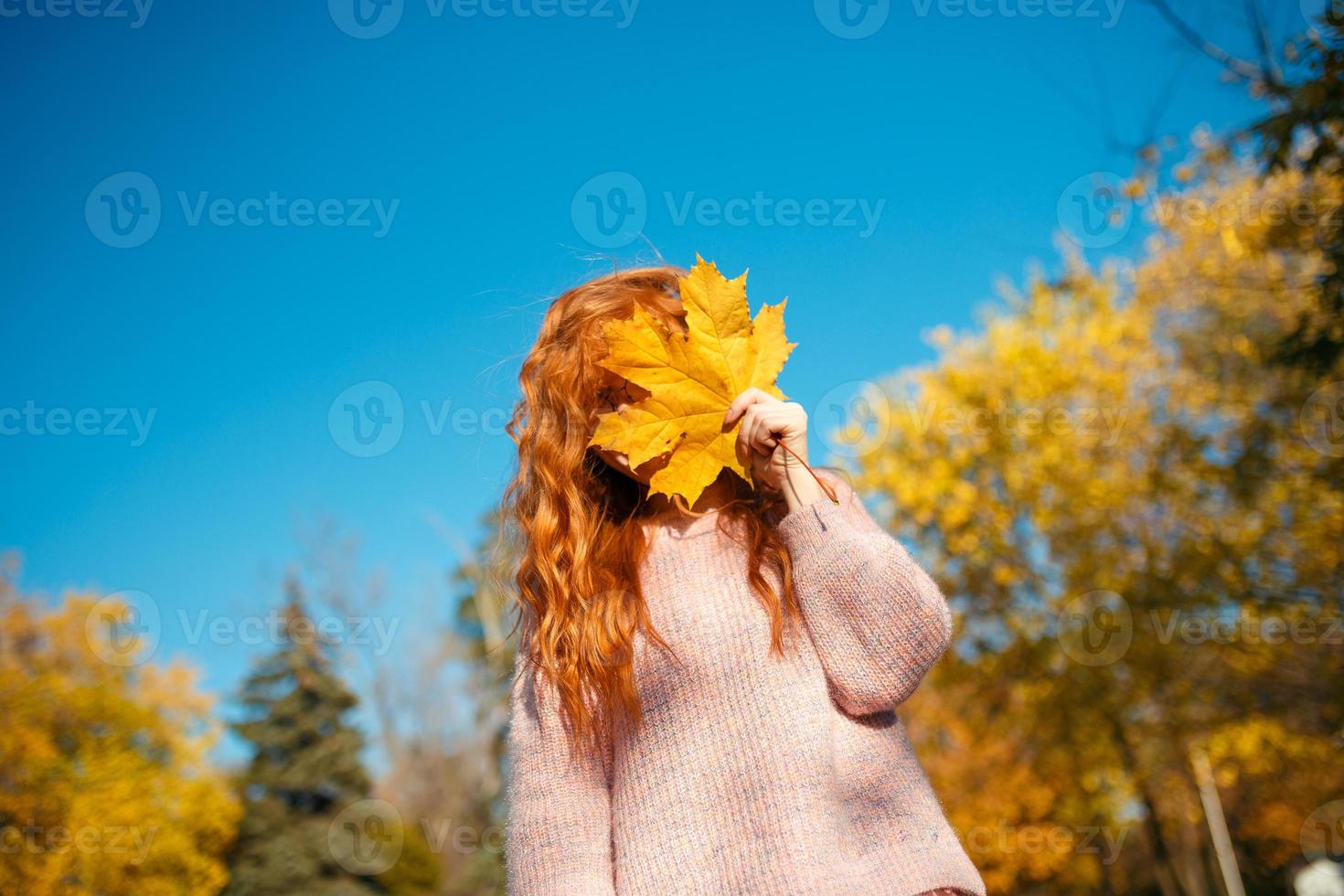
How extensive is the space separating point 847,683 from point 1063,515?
13837mm

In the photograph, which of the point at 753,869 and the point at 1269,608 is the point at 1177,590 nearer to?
the point at 1269,608

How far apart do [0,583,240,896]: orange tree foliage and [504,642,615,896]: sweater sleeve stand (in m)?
16.9

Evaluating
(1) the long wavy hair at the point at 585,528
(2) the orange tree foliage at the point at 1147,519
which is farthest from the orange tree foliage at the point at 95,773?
(1) the long wavy hair at the point at 585,528

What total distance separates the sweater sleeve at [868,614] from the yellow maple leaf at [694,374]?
10.8 inches

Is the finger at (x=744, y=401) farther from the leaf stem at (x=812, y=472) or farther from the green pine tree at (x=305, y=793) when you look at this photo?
the green pine tree at (x=305, y=793)

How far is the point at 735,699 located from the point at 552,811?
43 centimetres

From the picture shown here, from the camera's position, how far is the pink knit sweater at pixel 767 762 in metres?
1.82

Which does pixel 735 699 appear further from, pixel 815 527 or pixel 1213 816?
pixel 1213 816

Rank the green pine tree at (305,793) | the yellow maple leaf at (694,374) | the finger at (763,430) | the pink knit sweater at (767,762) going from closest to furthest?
the pink knit sweater at (767,762), the finger at (763,430), the yellow maple leaf at (694,374), the green pine tree at (305,793)

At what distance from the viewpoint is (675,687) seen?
79.4 inches

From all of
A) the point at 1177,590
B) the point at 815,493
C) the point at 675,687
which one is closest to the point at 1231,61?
the point at 815,493

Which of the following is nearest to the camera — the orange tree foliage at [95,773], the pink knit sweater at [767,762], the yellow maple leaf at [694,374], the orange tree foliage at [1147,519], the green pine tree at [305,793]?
the pink knit sweater at [767,762]

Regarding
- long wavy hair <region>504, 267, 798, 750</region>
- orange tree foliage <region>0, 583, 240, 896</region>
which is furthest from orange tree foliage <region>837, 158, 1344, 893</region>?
orange tree foliage <region>0, 583, 240, 896</region>

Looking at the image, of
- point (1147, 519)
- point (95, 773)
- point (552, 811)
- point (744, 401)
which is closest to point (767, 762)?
point (552, 811)
